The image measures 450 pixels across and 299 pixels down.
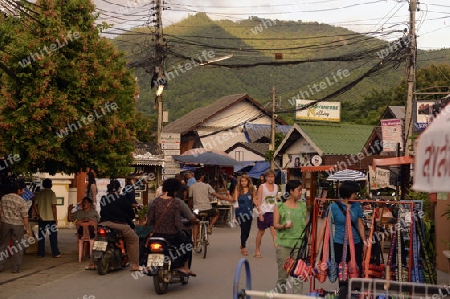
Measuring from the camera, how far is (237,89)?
83125 mm

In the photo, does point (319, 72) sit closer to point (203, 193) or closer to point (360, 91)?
point (360, 91)

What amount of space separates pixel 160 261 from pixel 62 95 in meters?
5.32

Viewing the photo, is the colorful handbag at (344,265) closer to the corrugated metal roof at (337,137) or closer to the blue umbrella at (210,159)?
the blue umbrella at (210,159)

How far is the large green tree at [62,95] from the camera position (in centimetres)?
1394

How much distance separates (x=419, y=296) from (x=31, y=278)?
336 inches

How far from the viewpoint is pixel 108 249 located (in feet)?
42.4

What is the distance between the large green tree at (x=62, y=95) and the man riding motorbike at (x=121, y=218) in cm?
201

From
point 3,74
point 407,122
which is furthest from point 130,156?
point 407,122

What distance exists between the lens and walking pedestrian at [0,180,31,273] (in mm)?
13188

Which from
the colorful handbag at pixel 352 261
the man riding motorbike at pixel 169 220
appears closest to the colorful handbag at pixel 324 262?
the colorful handbag at pixel 352 261

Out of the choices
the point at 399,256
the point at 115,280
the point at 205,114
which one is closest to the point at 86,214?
the point at 115,280

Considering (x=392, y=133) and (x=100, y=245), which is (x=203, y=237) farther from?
(x=392, y=133)

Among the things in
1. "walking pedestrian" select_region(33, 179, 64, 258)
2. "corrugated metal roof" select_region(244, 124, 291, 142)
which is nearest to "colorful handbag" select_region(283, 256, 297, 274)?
"walking pedestrian" select_region(33, 179, 64, 258)

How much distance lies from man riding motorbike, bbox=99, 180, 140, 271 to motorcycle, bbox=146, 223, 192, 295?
7.27 feet
